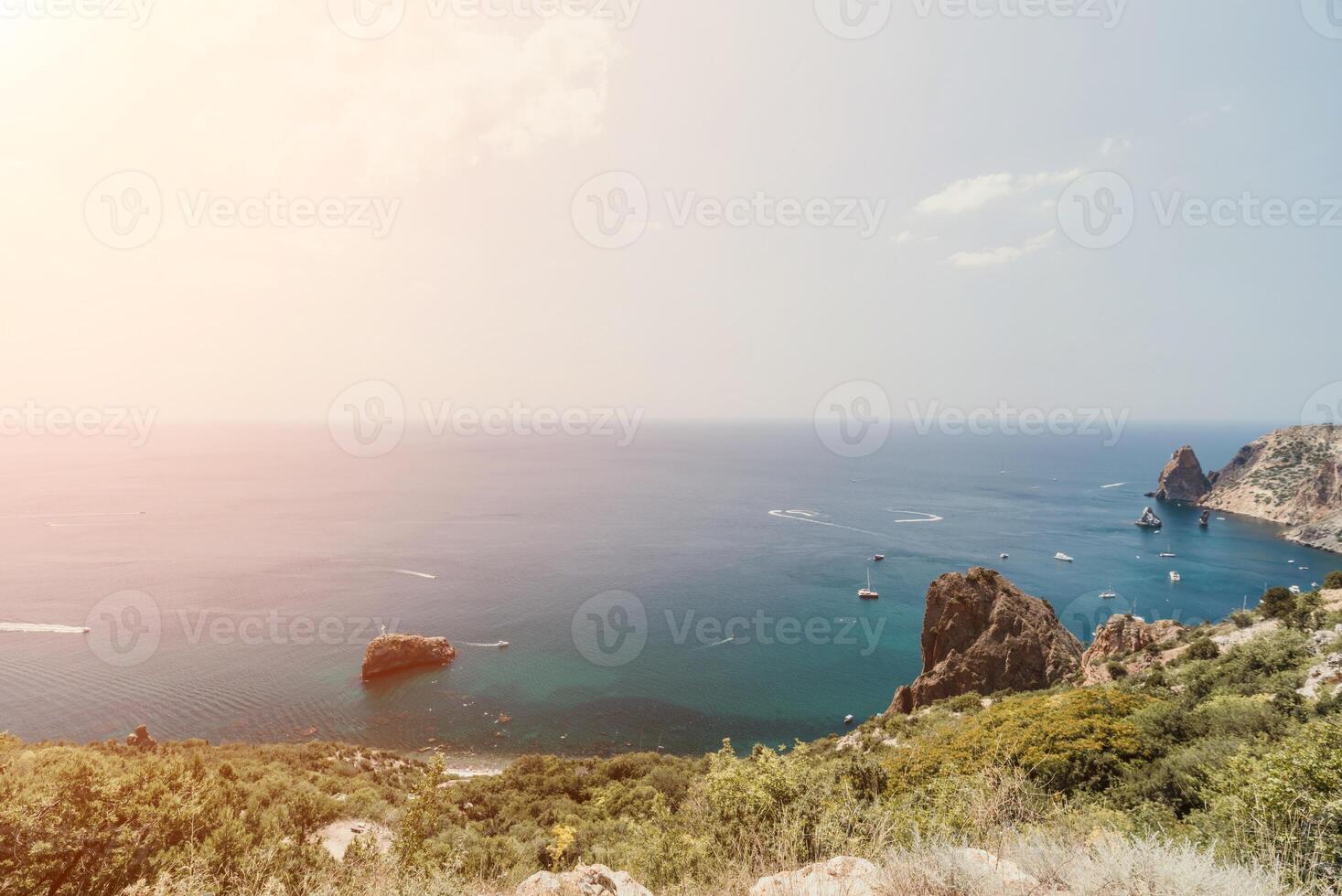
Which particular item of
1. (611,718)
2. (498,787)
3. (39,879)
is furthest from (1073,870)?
(611,718)

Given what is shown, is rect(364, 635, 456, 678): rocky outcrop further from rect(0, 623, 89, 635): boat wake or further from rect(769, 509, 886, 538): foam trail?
rect(769, 509, 886, 538): foam trail

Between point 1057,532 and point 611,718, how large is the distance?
291 ft

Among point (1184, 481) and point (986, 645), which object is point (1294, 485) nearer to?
point (1184, 481)

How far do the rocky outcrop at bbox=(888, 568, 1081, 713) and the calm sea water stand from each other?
849 cm

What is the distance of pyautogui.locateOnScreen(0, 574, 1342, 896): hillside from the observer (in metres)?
7.21

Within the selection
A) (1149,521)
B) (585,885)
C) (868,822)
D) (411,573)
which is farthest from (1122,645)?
(1149,521)

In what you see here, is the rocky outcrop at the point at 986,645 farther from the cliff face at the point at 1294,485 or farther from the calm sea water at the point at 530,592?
the cliff face at the point at 1294,485

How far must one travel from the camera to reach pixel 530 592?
206ft

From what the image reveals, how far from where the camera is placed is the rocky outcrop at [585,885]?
8.30 m

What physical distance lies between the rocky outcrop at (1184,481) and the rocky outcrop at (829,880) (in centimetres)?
15464

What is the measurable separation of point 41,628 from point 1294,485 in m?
191

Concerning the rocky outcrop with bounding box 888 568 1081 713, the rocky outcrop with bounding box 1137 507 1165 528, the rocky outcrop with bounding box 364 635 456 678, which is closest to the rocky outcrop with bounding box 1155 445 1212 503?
the rocky outcrop with bounding box 1137 507 1165 528

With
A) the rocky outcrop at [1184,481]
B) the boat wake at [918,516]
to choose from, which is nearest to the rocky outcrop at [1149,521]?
the rocky outcrop at [1184,481]

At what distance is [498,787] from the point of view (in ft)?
72.6
